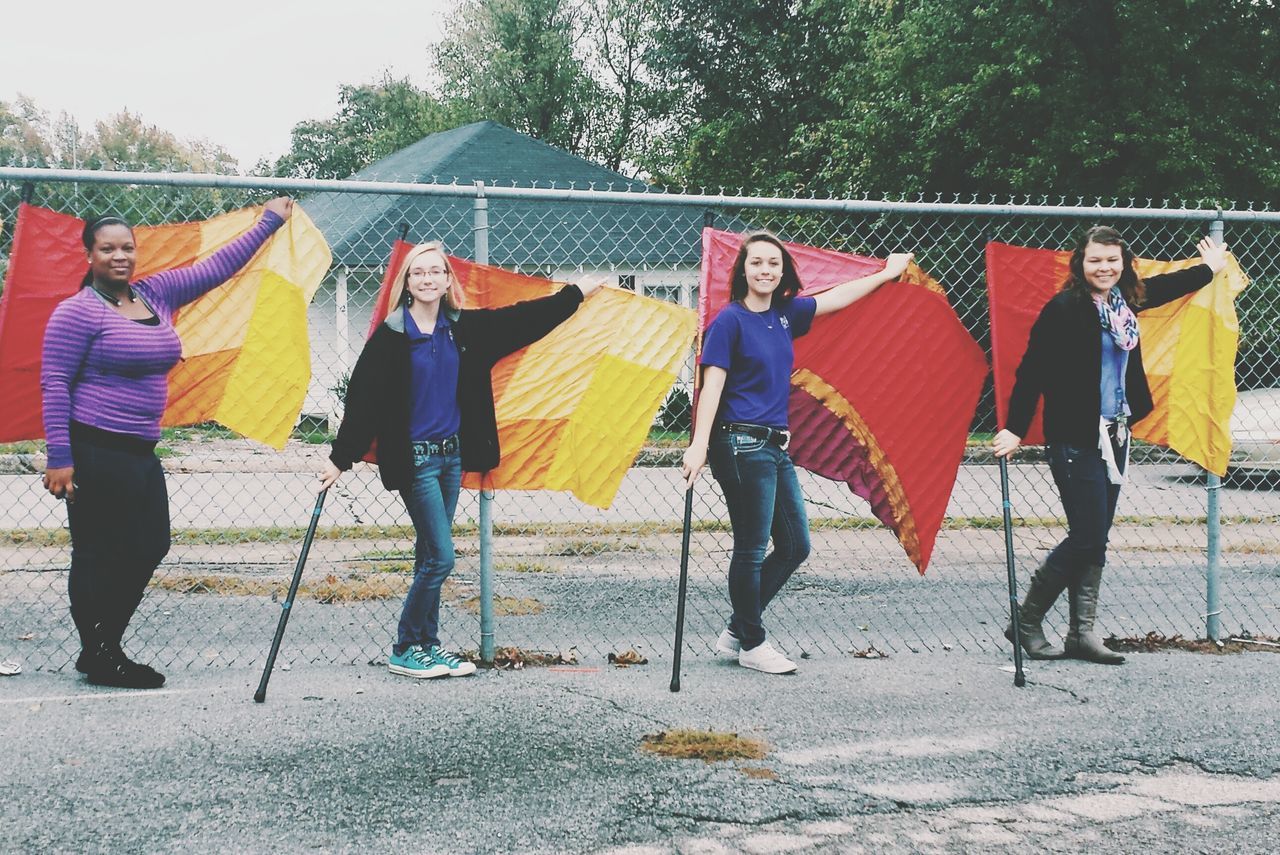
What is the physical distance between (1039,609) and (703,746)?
217cm

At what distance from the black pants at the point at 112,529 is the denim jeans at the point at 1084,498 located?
401cm

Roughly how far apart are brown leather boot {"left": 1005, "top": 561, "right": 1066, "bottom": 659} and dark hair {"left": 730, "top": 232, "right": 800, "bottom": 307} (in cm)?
185

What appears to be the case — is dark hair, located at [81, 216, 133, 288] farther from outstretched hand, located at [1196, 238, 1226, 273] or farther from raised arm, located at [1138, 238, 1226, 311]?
outstretched hand, located at [1196, 238, 1226, 273]

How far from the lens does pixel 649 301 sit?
5.09m

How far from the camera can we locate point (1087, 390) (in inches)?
198

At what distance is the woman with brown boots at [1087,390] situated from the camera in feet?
16.5

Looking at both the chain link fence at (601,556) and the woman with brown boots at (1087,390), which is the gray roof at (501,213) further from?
the woman with brown boots at (1087,390)

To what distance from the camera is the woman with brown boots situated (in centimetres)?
503

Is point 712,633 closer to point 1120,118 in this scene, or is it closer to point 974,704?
point 974,704

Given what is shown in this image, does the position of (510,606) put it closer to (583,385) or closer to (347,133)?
(583,385)

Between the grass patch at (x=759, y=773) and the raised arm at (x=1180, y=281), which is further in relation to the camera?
the raised arm at (x=1180, y=281)

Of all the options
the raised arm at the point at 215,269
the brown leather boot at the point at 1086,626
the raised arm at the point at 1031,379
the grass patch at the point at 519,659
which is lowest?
the grass patch at the point at 519,659

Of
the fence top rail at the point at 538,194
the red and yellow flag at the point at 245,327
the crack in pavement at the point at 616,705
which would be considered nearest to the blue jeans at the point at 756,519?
the crack in pavement at the point at 616,705

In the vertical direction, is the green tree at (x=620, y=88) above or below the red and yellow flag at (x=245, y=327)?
above
